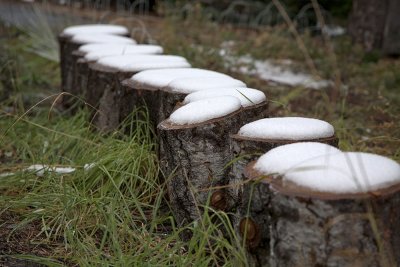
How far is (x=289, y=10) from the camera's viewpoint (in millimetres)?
9508

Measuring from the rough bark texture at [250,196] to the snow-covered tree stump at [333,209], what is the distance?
9cm

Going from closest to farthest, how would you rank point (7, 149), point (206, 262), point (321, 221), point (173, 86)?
point (321, 221)
point (206, 262)
point (173, 86)
point (7, 149)

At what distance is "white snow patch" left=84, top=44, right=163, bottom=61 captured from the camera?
13.5 feet

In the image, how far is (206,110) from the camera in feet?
8.13

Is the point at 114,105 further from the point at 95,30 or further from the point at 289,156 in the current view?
the point at 289,156

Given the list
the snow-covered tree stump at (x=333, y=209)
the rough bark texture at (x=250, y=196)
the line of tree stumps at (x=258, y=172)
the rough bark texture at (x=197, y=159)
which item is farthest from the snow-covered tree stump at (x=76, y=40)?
the snow-covered tree stump at (x=333, y=209)

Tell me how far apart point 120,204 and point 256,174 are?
0.77m

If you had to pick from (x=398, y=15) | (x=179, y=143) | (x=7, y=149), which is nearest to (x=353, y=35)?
(x=398, y=15)

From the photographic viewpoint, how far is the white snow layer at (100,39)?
470cm

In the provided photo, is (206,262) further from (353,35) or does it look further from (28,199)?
(353,35)

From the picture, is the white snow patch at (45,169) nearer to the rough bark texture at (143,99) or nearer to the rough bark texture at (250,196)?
the rough bark texture at (143,99)

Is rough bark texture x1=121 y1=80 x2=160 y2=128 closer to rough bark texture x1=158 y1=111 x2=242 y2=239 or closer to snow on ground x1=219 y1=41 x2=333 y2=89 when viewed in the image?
rough bark texture x1=158 y1=111 x2=242 y2=239

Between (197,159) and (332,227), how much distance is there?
0.80 meters

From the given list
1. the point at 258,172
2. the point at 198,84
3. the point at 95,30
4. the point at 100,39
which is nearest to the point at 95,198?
the point at 198,84
